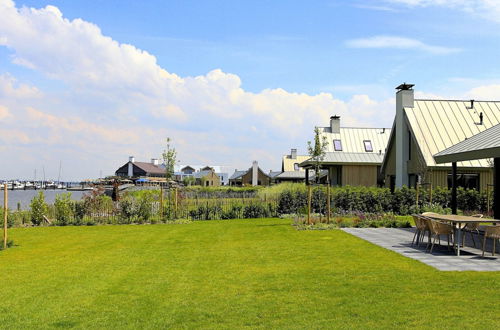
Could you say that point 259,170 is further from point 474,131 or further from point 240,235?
point 240,235

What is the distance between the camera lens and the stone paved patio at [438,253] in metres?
10.2

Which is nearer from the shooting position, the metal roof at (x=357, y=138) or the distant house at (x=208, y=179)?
the metal roof at (x=357, y=138)

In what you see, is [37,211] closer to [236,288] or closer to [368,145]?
[236,288]

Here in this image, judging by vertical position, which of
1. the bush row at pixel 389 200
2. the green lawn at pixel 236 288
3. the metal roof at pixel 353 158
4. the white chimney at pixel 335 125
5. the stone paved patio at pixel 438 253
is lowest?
the green lawn at pixel 236 288

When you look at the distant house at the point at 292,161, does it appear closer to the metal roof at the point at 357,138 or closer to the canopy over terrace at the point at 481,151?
the metal roof at the point at 357,138

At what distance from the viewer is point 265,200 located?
975 inches

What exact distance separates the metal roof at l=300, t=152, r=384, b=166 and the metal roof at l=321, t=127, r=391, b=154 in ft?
2.87

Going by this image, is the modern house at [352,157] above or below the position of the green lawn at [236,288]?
above

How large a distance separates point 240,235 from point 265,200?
8681mm

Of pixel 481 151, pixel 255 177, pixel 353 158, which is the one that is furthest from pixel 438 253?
pixel 255 177

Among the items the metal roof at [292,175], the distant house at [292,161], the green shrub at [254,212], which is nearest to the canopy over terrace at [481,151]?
the green shrub at [254,212]

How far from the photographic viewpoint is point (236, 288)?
827 centimetres

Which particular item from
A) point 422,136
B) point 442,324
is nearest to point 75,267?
point 442,324

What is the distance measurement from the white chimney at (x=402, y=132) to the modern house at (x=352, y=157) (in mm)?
6789
